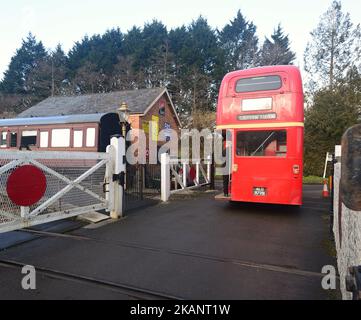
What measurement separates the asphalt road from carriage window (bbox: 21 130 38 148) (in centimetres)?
1161

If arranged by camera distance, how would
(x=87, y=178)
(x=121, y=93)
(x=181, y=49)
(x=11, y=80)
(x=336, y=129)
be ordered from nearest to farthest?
1. (x=87, y=178)
2. (x=336, y=129)
3. (x=121, y=93)
4. (x=181, y=49)
5. (x=11, y=80)

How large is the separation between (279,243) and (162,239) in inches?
89.8

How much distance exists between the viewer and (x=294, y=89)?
27.7 ft

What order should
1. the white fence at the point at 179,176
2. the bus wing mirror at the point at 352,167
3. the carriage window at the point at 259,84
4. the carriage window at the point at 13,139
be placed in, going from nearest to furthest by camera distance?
the bus wing mirror at the point at 352,167
the carriage window at the point at 259,84
the white fence at the point at 179,176
the carriage window at the point at 13,139

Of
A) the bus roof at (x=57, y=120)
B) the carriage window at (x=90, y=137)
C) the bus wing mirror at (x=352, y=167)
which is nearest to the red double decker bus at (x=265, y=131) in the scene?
the bus wing mirror at (x=352, y=167)

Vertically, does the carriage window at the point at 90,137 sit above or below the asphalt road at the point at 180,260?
above

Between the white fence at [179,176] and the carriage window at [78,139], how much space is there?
518 cm

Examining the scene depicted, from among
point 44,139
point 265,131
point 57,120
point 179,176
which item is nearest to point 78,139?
point 57,120

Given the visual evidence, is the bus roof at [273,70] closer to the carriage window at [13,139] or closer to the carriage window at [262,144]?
the carriage window at [262,144]

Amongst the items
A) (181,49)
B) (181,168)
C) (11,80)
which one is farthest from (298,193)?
(11,80)

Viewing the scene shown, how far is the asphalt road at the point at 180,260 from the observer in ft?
12.7

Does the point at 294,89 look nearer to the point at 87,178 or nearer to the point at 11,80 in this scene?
the point at 87,178

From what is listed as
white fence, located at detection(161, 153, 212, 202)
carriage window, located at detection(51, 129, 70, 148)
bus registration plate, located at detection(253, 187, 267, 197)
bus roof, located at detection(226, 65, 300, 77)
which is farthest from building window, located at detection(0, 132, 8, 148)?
bus registration plate, located at detection(253, 187, 267, 197)

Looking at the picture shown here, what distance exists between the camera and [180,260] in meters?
4.99
